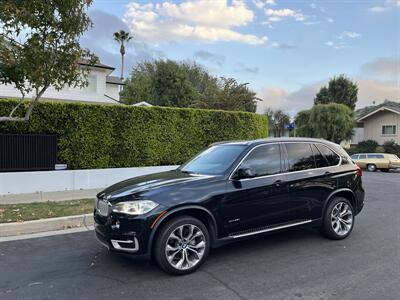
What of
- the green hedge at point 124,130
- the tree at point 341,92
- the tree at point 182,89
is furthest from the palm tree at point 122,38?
the green hedge at point 124,130

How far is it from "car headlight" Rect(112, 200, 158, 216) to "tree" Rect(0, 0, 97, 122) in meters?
4.81

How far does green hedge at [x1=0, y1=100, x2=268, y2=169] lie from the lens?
11016 mm

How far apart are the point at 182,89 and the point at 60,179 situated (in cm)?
2637

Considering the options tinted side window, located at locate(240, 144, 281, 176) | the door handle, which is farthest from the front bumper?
the door handle

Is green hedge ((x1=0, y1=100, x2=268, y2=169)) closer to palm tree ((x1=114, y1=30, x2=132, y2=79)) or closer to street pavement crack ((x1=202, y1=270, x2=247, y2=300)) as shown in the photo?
street pavement crack ((x1=202, y1=270, x2=247, y2=300))

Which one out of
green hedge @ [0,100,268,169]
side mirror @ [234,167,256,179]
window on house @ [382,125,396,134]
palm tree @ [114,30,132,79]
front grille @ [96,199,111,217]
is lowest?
front grille @ [96,199,111,217]

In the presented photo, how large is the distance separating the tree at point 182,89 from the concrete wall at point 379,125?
15.8 metres

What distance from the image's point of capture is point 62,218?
7316 mm

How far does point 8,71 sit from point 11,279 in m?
5.22

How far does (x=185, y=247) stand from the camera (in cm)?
469

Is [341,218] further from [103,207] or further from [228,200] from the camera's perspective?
[103,207]

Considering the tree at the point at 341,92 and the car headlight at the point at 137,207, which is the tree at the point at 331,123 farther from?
the car headlight at the point at 137,207

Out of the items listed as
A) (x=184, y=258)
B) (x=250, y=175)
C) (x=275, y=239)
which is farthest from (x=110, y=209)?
(x=275, y=239)

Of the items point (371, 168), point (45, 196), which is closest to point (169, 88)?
point (371, 168)
